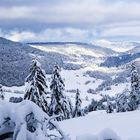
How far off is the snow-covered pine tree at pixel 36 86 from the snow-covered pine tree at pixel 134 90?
50.8ft

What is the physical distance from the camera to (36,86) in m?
40.5

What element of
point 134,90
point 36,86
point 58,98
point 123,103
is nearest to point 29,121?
point 36,86

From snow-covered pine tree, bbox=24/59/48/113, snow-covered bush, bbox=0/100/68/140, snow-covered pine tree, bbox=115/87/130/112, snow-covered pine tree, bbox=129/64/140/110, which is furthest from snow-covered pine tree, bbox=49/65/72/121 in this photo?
snow-covered bush, bbox=0/100/68/140

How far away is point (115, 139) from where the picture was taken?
141 inches

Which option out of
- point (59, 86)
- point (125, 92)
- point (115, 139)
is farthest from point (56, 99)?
point (115, 139)

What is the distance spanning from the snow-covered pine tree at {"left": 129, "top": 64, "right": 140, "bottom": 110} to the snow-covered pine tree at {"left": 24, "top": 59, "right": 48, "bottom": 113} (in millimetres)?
15477

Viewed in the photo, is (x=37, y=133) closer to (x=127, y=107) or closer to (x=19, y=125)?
(x=19, y=125)

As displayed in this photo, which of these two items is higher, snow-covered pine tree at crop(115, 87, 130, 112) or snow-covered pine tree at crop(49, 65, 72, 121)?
snow-covered pine tree at crop(49, 65, 72, 121)

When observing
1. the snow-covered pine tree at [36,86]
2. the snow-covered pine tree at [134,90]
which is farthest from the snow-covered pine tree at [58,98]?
the snow-covered pine tree at [134,90]

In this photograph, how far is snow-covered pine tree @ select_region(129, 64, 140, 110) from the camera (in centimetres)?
5397

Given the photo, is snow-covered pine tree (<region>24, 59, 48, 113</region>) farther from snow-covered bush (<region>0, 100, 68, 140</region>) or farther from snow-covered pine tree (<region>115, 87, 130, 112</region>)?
snow-covered bush (<region>0, 100, 68, 140</region>)

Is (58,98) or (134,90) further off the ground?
(58,98)

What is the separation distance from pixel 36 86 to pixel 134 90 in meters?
19.2

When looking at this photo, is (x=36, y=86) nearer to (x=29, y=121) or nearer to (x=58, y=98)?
(x=58, y=98)
